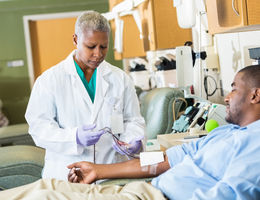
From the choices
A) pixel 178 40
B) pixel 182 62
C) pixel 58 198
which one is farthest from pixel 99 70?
pixel 178 40

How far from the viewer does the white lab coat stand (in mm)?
2178

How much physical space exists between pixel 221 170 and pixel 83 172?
2.39 feet

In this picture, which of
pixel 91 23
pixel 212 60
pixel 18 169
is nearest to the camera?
pixel 91 23

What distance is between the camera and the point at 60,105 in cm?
224

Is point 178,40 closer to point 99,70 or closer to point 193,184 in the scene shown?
point 99,70

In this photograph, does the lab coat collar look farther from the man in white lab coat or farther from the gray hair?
the gray hair

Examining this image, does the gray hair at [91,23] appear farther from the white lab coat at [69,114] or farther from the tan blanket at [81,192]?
the tan blanket at [81,192]

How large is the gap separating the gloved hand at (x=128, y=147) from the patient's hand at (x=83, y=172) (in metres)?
0.18

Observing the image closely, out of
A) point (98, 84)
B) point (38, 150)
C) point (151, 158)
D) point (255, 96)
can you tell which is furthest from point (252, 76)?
point (38, 150)

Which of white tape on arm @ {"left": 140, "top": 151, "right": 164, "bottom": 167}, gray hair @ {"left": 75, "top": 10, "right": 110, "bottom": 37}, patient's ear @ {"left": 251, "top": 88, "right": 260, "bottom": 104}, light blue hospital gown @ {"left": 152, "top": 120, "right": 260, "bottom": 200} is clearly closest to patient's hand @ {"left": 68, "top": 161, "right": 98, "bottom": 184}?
white tape on arm @ {"left": 140, "top": 151, "right": 164, "bottom": 167}

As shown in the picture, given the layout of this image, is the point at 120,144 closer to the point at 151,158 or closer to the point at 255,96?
the point at 151,158

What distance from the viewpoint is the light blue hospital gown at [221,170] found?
4.70 feet

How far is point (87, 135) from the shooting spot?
2113mm

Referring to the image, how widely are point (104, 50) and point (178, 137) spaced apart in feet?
2.15
